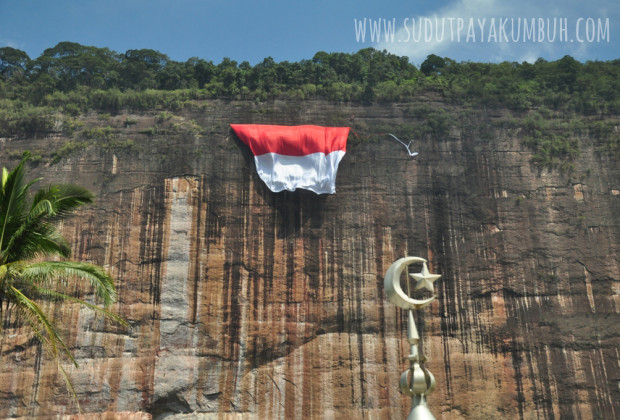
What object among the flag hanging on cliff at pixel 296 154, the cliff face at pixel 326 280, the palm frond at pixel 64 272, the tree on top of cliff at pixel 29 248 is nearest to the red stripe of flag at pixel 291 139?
the flag hanging on cliff at pixel 296 154

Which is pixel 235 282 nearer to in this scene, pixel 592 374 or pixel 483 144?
pixel 483 144

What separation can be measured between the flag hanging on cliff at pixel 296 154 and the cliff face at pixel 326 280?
0.39m

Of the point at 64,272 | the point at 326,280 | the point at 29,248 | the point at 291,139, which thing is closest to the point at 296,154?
the point at 291,139

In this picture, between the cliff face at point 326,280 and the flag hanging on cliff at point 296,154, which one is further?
the flag hanging on cliff at point 296,154

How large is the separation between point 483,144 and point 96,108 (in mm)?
14506

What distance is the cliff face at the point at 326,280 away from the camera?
877 inches

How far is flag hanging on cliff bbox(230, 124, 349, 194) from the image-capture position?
24.5 meters

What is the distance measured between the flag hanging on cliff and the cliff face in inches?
15.5

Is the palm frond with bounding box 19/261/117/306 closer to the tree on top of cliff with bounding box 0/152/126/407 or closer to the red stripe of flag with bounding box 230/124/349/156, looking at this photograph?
the tree on top of cliff with bounding box 0/152/126/407

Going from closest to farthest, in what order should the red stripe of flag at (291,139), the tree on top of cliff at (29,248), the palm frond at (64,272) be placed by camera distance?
the tree on top of cliff at (29,248)
the palm frond at (64,272)
the red stripe of flag at (291,139)

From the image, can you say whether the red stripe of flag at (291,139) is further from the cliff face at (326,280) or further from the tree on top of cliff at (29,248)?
the tree on top of cliff at (29,248)

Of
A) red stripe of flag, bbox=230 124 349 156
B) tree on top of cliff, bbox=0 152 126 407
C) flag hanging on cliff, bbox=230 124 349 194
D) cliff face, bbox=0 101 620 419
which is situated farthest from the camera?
red stripe of flag, bbox=230 124 349 156

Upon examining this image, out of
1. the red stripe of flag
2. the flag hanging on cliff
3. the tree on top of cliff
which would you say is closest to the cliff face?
the flag hanging on cliff

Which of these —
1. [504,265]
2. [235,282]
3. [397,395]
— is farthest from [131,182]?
[504,265]
